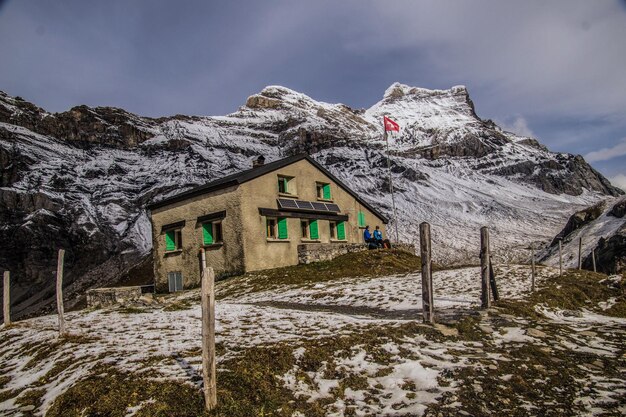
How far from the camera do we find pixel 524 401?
554 centimetres

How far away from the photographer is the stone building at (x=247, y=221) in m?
24.9

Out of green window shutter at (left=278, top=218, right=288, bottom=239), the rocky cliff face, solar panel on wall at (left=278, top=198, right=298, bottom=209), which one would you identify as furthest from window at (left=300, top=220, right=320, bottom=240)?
the rocky cliff face

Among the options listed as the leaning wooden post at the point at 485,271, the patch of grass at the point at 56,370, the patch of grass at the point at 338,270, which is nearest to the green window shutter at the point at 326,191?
the patch of grass at the point at 338,270

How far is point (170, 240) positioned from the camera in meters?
28.5

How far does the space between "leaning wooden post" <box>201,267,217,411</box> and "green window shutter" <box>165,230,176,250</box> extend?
79.1 feet

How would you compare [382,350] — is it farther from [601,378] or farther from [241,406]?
[601,378]

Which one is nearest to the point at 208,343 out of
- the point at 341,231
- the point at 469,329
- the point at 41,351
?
the point at 41,351

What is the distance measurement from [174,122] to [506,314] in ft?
427

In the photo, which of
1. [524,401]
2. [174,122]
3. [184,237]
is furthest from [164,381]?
[174,122]

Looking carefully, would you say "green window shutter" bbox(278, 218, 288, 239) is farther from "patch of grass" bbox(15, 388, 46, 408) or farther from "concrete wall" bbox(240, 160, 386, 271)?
"patch of grass" bbox(15, 388, 46, 408)

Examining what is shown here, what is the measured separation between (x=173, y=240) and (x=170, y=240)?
0.20 m

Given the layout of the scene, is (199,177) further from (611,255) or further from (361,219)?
(611,255)

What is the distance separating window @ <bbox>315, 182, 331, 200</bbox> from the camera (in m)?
31.2

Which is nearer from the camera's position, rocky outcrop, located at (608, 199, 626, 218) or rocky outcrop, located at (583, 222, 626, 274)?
rocky outcrop, located at (583, 222, 626, 274)
